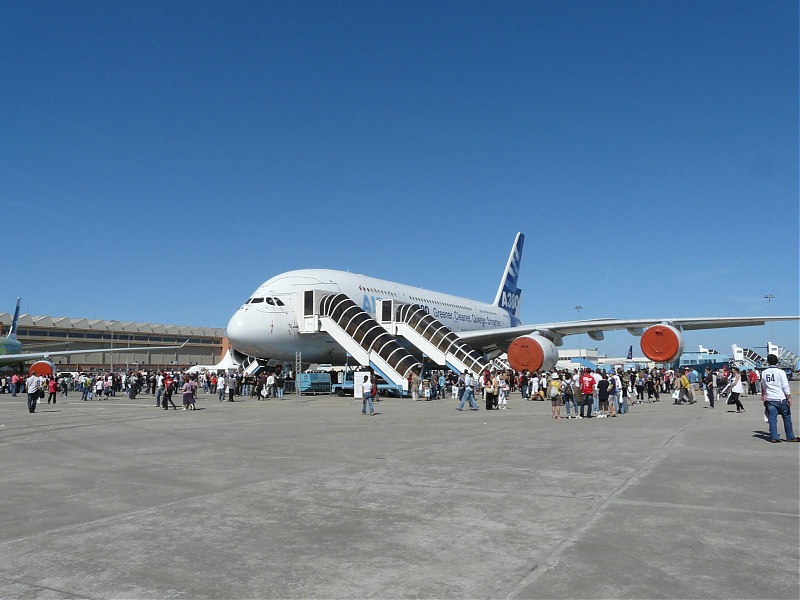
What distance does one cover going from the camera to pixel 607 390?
1827cm

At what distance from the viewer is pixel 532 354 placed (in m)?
29.0

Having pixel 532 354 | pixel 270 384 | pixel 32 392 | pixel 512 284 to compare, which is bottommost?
pixel 32 392

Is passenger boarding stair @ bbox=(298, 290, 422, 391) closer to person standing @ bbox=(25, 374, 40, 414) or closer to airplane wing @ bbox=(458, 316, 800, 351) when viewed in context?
airplane wing @ bbox=(458, 316, 800, 351)

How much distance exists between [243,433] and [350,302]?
16924 millimetres

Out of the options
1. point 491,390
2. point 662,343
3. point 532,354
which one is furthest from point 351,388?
point 662,343

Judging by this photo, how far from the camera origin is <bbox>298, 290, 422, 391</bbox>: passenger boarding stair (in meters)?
28.1

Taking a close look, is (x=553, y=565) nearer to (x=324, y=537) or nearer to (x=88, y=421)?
(x=324, y=537)

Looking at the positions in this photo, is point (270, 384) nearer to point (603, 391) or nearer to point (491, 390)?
point (491, 390)

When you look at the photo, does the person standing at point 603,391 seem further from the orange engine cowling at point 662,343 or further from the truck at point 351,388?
the truck at point 351,388

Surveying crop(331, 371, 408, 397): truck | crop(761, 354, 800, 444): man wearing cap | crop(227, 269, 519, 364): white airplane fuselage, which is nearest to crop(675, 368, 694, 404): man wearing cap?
crop(331, 371, 408, 397): truck

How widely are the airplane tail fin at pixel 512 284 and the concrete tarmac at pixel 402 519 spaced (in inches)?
1675

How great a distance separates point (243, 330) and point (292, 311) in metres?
2.61

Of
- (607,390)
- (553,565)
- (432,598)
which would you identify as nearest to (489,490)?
(553,565)

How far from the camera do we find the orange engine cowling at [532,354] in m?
28.9
